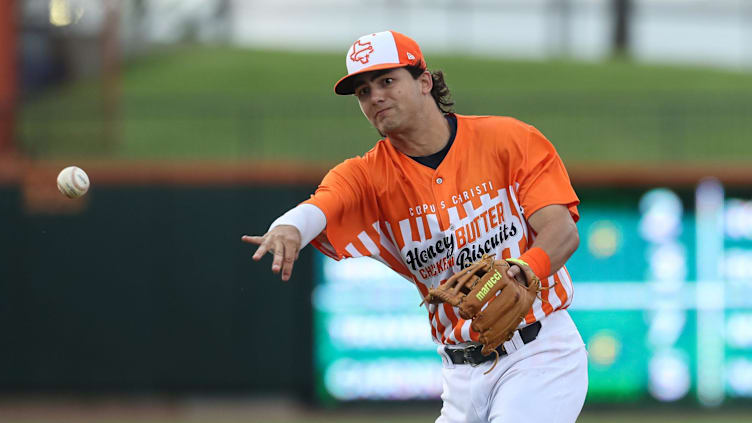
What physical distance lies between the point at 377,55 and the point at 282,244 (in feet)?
3.19

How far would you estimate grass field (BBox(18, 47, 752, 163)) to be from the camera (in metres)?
15.3

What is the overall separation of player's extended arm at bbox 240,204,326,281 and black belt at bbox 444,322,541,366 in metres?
0.84

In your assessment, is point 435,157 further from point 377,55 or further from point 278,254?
point 278,254

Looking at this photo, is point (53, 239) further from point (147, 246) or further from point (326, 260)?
point (326, 260)

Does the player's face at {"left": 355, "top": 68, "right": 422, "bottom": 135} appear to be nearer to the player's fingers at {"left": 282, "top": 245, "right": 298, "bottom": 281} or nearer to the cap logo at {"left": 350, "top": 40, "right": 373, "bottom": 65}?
the cap logo at {"left": 350, "top": 40, "right": 373, "bottom": 65}

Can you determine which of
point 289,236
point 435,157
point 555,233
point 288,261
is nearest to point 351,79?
point 435,157

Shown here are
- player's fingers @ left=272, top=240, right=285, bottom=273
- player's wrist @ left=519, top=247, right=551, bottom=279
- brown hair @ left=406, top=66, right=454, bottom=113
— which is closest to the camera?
player's fingers @ left=272, top=240, right=285, bottom=273

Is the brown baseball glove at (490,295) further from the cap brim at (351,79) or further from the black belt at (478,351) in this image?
the cap brim at (351,79)

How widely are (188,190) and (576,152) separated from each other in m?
7.03

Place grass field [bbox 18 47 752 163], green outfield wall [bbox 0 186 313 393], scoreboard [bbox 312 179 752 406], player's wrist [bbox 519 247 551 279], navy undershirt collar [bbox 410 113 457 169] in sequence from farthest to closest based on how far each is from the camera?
grass field [bbox 18 47 752 163] → green outfield wall [bbox 0 186 313 393] → scoreboard [bbox 312 179 752 406] → navy undershirt collar [bbox 410 113 457 169] → player's wrist [bbox 519 247 551 279]

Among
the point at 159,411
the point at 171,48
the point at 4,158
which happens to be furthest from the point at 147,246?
the point at 171,48

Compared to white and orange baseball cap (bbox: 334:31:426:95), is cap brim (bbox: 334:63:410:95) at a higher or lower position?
lower

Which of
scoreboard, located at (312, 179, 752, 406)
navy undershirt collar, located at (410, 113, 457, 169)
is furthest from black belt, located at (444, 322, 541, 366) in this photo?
scoreboard, located at (312, 179, 752, 406)

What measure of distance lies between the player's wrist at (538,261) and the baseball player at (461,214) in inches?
2.8
